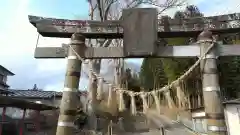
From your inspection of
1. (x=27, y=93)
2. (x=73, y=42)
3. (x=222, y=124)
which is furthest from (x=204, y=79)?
(x=27, y=93)

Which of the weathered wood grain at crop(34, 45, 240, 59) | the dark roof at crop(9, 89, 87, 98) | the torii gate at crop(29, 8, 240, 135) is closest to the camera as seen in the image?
the torii gate at crop(29, 8, 240, 135)

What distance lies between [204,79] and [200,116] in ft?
34.6

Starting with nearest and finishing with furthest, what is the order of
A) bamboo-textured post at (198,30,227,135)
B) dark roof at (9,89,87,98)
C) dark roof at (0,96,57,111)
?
bamboo-textured post at (198,30,227,135)
dark roof at (0,96,57,111)
dark roof at (9,89,87,98)

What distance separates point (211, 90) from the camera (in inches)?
171

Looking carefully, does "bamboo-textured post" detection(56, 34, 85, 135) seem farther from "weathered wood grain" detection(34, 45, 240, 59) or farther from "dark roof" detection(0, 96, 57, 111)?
"dark roof" detection(0, 96, 57, 111)

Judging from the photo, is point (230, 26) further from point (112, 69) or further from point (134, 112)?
point (112, 69)

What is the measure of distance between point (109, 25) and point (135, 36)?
1.84 ft

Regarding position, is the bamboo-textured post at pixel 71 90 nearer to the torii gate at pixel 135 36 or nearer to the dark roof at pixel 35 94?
the torii gate at pixel 135 36

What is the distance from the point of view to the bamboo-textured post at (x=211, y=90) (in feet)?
13.7

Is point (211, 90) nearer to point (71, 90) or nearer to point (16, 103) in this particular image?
point (71, 90)

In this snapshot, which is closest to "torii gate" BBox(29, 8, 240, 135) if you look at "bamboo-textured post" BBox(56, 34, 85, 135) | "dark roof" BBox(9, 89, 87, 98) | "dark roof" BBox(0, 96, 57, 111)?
"bamboo-textured post" BBox(56, 34, 85, 135)

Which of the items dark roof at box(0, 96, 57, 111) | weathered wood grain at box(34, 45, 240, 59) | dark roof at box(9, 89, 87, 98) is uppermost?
dark roof at box(9, 89, 87, 98)

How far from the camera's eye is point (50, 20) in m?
4.83

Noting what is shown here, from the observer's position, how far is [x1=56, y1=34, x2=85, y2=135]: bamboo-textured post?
436 cm
